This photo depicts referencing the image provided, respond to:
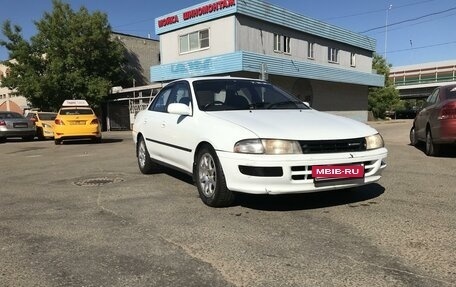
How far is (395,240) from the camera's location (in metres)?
3.99

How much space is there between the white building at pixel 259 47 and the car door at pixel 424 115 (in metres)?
9.39

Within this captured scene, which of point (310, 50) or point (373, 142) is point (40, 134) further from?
point (373, 142)

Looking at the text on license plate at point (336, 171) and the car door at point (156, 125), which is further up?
the car door at point (156, 125)

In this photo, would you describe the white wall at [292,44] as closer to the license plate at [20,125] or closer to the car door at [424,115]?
the license plate at [20,125]

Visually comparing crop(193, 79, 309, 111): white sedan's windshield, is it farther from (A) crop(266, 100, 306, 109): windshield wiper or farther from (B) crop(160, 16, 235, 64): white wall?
(B) crop(160, 16, 235, 64): white wall

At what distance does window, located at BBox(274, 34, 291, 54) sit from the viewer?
2716cm

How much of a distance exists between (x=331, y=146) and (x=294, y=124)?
482mm

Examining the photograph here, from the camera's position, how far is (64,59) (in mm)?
33781

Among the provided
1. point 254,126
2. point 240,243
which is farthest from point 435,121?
point 240,243

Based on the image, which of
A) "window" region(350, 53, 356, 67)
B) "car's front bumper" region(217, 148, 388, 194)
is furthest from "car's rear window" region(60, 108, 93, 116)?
"window" region(350, 53, 356, 67)

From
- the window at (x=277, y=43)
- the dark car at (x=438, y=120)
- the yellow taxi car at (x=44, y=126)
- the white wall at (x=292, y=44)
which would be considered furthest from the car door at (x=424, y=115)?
the window at (x=277, y=43)

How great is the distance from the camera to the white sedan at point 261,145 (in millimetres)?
4691

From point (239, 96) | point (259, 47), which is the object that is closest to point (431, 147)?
point (239, 96)

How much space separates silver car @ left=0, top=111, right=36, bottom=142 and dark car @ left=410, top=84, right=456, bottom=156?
52.1ft
